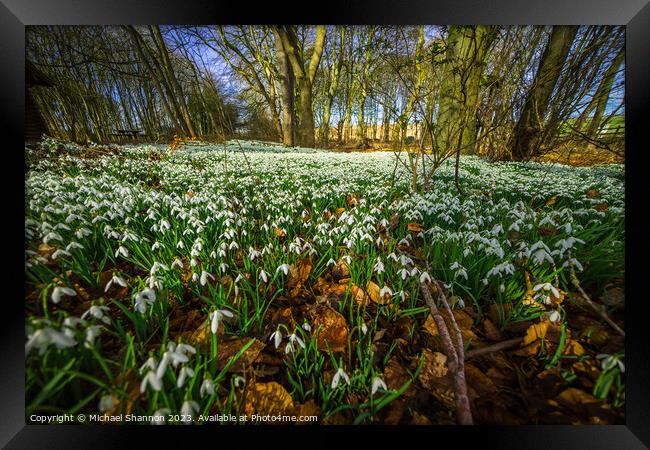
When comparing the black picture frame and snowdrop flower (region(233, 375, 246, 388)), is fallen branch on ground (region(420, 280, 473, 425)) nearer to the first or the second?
the black picture frame

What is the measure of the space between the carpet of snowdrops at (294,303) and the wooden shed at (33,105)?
0.13m

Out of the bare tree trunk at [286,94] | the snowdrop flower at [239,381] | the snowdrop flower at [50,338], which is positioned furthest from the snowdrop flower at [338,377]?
the bare tree trunk at [286,94]

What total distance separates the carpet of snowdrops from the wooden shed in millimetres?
133

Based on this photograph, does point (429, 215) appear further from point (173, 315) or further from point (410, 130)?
point (173, 315)

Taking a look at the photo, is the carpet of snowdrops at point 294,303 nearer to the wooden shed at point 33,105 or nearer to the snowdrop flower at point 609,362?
the snowdrop flower at point 609,362

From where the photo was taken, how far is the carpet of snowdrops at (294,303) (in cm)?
83

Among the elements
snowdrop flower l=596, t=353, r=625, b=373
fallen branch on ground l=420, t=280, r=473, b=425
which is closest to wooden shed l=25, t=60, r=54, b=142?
fallen branch on ground l=420, t=280, r=473, b=425

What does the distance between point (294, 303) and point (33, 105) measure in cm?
197

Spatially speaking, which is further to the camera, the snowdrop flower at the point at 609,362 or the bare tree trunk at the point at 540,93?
the bare tree trunk at the point at 540,93

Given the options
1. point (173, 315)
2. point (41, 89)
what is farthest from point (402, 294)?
point (41, 89)

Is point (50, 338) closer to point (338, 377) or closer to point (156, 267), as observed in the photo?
point (156, 267)
